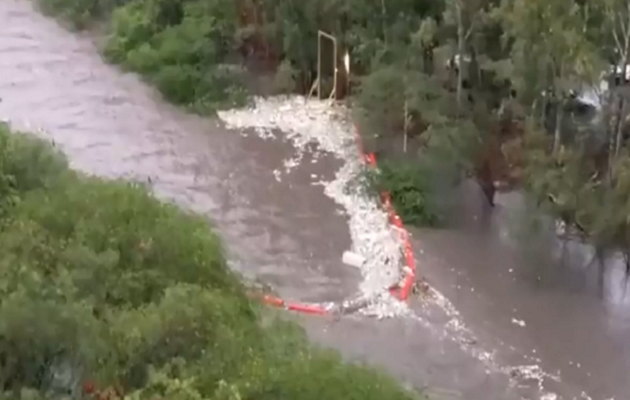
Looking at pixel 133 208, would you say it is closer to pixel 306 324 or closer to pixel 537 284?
pixel 306 324

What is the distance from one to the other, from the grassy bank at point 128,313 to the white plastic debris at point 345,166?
2.96 m

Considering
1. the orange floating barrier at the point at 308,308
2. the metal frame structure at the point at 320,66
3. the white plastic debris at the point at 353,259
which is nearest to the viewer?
the orange floating barrier at the point at 308,308

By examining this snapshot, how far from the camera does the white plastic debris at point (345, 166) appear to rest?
34.0 ft

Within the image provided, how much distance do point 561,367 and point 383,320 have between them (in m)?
1.65

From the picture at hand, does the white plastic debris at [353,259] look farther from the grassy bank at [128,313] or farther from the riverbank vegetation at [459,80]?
the grassy bank at [128,313]

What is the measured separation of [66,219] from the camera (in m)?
6.94

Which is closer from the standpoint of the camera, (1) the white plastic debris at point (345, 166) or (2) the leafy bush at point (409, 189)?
(1) the white plastic debris at point (345, 166)

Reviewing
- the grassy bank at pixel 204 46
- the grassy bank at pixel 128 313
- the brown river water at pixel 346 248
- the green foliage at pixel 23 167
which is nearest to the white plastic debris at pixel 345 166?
the brown river water at pixel 346 248

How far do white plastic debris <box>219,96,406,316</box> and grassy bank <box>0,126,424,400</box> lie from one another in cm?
296

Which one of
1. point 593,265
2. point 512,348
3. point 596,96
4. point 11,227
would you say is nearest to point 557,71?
point 596,96

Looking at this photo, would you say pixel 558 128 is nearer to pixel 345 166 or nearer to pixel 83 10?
pixel 345 166

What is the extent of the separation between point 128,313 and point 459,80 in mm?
7660

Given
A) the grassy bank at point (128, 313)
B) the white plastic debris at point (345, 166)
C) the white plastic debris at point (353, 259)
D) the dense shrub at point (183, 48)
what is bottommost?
the white plastic debris at point (353, 259)

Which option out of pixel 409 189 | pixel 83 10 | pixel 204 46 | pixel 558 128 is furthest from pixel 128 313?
pixel 83 10
